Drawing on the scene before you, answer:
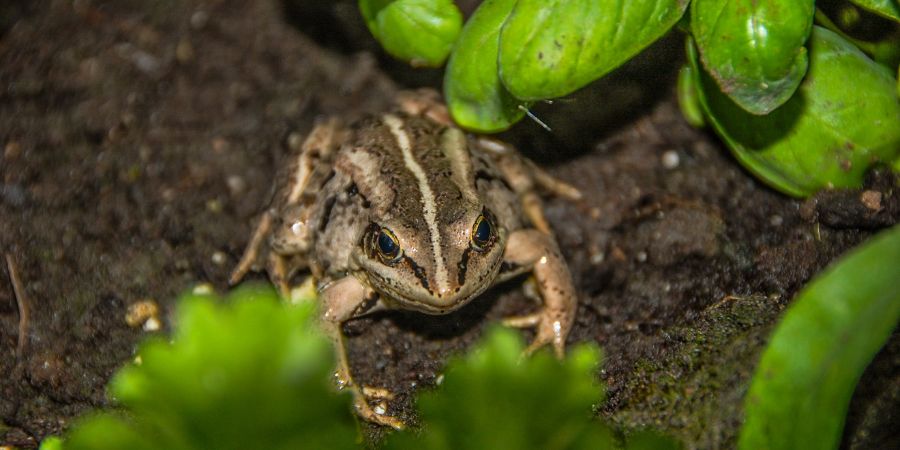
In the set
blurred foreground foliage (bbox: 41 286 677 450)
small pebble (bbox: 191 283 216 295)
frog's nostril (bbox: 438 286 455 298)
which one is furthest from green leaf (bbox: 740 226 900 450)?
small pebble (bbox: 191 283 216 295)

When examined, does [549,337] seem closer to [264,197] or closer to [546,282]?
[546,282]

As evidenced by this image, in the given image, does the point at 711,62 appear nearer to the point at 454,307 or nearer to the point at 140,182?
the point at 454,307

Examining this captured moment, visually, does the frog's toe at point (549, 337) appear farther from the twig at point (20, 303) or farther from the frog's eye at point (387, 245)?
the twig at point (20, 303)

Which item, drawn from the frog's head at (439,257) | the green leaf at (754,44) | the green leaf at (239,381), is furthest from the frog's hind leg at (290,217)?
the green leaf at (754,44)

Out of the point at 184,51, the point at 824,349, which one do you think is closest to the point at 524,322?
the point at 824,349

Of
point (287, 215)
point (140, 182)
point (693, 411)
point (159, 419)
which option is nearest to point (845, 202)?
point (693, 411)

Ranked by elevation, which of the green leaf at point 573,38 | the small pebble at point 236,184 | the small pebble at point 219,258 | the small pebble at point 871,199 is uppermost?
the green leaf at point 573,38
